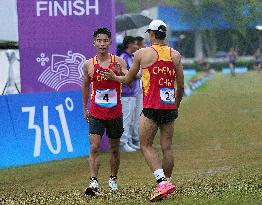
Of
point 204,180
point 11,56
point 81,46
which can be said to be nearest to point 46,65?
point 81,46

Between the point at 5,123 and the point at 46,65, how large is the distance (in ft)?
7.97

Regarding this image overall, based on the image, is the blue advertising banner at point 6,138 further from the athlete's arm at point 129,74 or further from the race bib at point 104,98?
the athlete's arm at point 129,74

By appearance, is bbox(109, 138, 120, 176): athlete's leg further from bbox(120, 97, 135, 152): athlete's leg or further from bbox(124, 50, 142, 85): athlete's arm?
bbox(120, 97, 135, 152): athlete's leg

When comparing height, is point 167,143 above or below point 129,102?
above

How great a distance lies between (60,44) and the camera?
1585cm

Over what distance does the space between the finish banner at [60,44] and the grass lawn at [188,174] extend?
1.95m

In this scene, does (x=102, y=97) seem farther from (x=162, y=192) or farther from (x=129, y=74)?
(x=162, y=192)

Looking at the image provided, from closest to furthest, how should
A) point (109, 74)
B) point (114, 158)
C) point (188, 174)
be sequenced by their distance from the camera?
point (109, 74) → point (114, 158) → point (188, 174)

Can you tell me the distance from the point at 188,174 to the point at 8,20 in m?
6.07

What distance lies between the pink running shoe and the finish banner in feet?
25.3

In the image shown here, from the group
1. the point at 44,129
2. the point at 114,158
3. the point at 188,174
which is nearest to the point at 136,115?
the point at 44,129

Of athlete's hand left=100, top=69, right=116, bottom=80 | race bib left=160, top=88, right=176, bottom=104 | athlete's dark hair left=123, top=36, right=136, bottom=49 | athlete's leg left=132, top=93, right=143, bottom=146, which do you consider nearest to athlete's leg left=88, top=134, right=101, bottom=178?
athlete's hand left=100, top=69, right=116, bottom=80

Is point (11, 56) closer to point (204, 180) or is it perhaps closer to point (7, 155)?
point (7, 155)

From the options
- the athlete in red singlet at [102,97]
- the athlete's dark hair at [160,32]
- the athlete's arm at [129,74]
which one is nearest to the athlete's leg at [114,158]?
the athlete in red singlet at [102,97]
